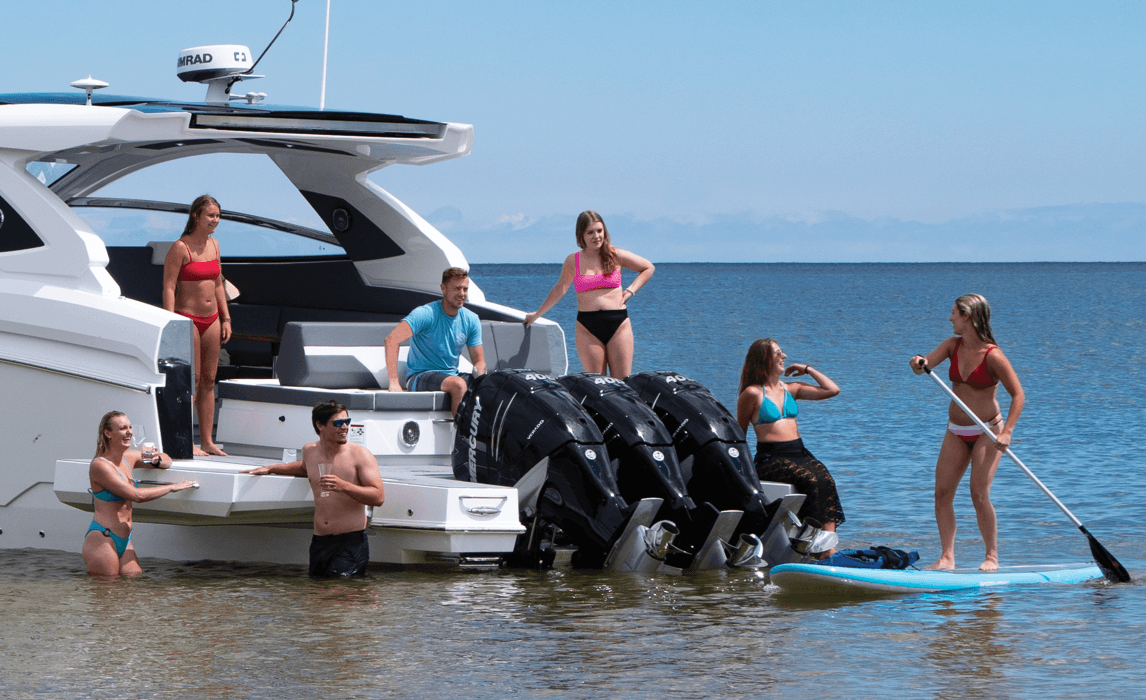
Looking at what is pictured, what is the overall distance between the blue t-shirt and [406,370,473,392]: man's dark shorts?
0.09 meters

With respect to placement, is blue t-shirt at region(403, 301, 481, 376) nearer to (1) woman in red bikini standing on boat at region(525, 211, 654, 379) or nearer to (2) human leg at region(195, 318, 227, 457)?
(1) woman in red bikini standing on boat at region(525, 211, 654, 379)

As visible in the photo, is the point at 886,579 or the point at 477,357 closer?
the point at 886,579


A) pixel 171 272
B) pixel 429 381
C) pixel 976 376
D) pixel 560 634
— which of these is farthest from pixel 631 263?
pixel 560 634

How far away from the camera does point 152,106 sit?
8055mm

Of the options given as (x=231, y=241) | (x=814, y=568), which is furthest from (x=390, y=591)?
(x=231, y=241)

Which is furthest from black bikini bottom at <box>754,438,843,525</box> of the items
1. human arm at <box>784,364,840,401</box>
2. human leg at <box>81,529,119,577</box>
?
human leg at <box>81,529,119,577</box>

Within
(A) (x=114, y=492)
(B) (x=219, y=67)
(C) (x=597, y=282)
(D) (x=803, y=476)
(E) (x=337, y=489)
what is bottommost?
(A) (x=114, y=492)

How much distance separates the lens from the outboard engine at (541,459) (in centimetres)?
698

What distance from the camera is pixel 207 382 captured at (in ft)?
25.8

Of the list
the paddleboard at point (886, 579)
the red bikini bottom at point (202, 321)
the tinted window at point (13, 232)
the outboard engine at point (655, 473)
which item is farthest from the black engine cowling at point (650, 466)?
the tinted window at point (13, 232)

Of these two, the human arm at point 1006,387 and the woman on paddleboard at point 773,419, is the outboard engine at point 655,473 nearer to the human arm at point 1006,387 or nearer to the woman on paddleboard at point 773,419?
the woman on paddleboard at point 773,419

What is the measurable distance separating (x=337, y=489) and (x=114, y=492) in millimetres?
1118

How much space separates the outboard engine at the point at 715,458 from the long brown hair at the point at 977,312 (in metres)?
1.25

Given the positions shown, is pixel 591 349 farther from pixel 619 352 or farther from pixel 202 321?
pixel 202 321
